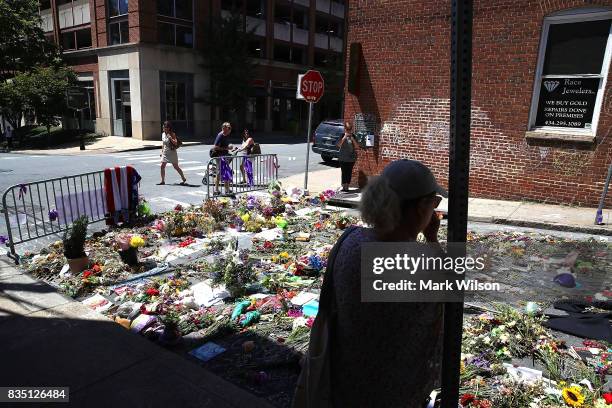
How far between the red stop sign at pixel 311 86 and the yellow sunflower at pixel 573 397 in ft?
30.5

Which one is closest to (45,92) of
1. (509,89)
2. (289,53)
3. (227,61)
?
(227,61)

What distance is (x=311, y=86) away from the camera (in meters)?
11.4

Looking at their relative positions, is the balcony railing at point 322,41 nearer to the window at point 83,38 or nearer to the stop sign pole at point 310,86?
the window at point 83,38

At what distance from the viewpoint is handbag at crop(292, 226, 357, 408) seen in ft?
6.07

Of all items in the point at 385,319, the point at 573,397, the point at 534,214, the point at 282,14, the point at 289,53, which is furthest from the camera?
the point at 289,53

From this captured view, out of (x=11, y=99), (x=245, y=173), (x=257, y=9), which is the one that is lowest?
(x=245, y=173)

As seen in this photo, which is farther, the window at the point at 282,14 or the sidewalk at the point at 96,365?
the window at the point at 282,14

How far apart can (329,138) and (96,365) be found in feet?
47.4

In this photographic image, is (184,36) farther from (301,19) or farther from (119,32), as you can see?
(301,19)

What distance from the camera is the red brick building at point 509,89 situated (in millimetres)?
8812

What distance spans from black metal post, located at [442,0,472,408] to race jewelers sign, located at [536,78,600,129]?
905 centimetres

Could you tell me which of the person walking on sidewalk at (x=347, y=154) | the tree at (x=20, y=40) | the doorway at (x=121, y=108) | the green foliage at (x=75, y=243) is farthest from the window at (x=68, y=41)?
the green foliage at (x=75, y=243)

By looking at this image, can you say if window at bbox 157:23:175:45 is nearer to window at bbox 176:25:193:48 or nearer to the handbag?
window at bbox 176:25:193:48

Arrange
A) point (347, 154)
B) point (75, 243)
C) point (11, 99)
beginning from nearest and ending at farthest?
point (75, 243)
point (347, 154)
point (11, 99)
